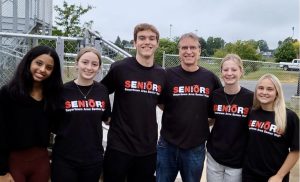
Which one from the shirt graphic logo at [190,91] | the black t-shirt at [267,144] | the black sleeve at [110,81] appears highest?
the black sleeve at [110,81]

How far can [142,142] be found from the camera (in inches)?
145

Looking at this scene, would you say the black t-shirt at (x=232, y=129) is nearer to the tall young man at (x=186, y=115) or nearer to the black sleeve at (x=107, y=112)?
the tall young man at (x=186, y=115)

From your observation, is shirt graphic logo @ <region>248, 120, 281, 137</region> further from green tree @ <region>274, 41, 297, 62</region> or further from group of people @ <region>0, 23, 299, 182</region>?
green tree @ <region>274, 41, 297, 62</region>

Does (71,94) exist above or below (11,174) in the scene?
above

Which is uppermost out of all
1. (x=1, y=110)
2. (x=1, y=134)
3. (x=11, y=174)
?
(x=1, y=110)

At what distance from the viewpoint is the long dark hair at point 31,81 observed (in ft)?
10.4

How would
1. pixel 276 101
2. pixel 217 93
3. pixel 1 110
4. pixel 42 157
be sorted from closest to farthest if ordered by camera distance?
pixel 1 110, pixel 42 157, pixel 276 101, pixel 217 93

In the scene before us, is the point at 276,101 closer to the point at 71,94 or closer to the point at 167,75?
the point at 167,75

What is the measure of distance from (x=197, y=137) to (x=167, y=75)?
741 mm

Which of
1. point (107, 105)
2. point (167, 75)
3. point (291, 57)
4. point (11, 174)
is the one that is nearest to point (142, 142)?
point (107, 105)

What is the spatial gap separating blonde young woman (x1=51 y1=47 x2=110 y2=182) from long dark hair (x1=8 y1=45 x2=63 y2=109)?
0.33 ft

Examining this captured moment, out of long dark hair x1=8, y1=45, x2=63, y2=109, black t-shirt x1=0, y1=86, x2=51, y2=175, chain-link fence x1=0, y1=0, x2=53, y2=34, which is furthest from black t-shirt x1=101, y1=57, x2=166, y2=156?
chain-link fence x1=0, y1=0, x2=53, y2=34

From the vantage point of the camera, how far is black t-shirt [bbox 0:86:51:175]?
123 inches

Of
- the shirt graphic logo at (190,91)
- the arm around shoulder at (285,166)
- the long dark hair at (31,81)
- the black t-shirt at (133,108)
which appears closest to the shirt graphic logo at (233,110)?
the shirt graphic logo at (190,91)
